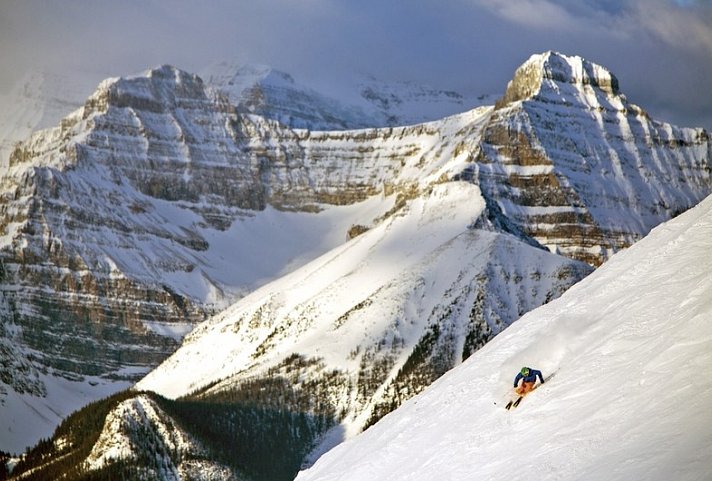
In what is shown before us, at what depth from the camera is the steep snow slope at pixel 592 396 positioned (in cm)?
5034

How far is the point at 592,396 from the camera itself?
5844 centimetres

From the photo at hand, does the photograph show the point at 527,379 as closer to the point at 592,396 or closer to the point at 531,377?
the point at 531,377

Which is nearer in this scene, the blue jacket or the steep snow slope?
the steep snow slope

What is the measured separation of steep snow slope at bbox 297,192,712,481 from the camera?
50.3m

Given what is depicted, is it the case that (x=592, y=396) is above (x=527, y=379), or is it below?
Result: below

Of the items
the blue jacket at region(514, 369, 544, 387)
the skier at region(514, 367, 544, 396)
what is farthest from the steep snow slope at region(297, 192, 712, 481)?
the blue jacket at region(514, 369, 544, 387)

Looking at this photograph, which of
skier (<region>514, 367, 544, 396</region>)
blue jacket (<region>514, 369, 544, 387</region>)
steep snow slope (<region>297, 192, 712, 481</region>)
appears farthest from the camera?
blue jacket (<region>514, 369, 544, 387</region>)

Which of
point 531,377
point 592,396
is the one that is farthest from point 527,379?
point 592,396

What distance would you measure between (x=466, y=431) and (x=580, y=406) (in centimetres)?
789

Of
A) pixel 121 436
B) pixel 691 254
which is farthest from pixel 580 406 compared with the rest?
pixel 121 436

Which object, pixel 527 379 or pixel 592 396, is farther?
pixel 527 379

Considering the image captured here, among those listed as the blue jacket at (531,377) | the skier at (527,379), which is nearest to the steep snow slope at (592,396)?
the skier at (527,379)

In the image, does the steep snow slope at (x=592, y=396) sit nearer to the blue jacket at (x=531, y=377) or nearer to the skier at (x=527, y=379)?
the skier at (x=527, y=379)

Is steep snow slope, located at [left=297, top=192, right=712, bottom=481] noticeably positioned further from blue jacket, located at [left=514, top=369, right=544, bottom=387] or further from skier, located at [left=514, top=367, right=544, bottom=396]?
blue jacket, located at [left=514, top=369, right=544, bottom=387]
